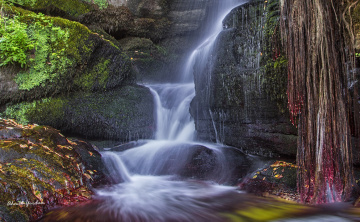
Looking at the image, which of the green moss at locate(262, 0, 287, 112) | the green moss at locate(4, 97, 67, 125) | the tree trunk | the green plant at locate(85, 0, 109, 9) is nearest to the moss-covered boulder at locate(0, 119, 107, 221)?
the green moss at locate(4, 97, 67, 125)

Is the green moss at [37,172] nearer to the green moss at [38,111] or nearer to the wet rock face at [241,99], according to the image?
the green moss at [38,111]

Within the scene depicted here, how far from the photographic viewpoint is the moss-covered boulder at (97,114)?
7.06 metres

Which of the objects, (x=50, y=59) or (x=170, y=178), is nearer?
(x=170, y=178)

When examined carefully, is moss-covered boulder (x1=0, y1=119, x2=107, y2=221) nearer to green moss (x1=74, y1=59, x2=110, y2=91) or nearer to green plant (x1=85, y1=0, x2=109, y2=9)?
green moss (x1=74, y1=59, x2=110, y2=91)

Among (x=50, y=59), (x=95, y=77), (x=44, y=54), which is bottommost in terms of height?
(x=95, y=77)

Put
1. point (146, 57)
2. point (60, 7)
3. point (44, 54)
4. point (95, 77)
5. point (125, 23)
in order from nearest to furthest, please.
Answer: point (44, 54) → point (95, 77) → point (60, 7) → point (125, 23) → point (146, 57)

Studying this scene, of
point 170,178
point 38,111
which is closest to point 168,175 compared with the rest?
point 170,178

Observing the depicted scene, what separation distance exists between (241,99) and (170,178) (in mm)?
2658

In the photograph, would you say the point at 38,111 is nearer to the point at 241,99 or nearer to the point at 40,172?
the point at 40,172

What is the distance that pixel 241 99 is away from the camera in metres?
6.13

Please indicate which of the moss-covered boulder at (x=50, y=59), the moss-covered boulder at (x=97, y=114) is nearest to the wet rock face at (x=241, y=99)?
the moss-covered boulder at (x=97, y=114)

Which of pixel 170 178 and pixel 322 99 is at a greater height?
pixel 322 99

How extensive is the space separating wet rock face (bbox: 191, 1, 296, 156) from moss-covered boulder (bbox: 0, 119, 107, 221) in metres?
3.39

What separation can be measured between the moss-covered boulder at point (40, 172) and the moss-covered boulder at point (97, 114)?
1.93 m
